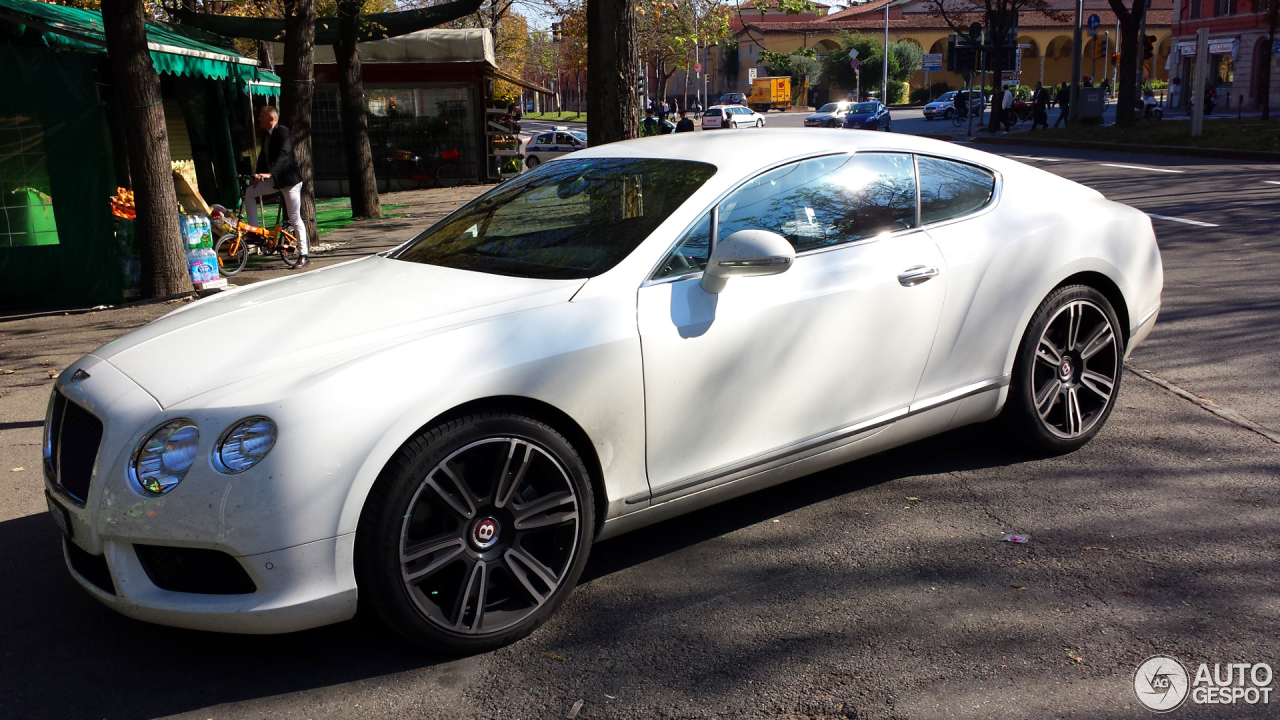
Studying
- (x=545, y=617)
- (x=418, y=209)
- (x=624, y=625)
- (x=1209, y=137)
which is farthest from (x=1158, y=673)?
(x=1209, y=137)

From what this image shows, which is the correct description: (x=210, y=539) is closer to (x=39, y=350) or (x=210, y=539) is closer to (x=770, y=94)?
(x=39, y=350)

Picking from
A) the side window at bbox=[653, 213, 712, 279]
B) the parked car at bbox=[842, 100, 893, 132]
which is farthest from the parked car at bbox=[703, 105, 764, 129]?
the side window at bbox=[653, 213, 712, 279]

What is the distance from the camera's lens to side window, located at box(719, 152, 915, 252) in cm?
390

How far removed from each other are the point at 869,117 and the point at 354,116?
32.8m

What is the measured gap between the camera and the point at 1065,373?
4.70 meters

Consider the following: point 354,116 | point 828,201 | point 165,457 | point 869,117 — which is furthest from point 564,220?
point 869,117

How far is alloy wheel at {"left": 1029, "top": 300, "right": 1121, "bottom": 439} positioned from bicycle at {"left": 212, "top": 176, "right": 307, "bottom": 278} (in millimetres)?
9647

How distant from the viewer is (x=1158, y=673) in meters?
2.98

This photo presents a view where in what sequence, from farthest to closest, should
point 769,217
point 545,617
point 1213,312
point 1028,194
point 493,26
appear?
point 493,26
point 1213,312
point 1028,194
point 769,217
point 545,617

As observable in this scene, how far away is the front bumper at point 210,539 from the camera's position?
2832 mm

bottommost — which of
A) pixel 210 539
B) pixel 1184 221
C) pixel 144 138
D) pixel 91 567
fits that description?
pixel 1184 221

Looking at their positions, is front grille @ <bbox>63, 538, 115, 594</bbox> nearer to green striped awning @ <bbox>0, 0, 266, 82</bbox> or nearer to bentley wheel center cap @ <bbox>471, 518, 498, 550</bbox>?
bentley wheel center cap @ <bbox>471, 518, 498, 550</bbox>

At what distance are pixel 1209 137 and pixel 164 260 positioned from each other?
83.7 feet

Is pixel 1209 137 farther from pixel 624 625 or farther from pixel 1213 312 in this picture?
pixel 624 625
